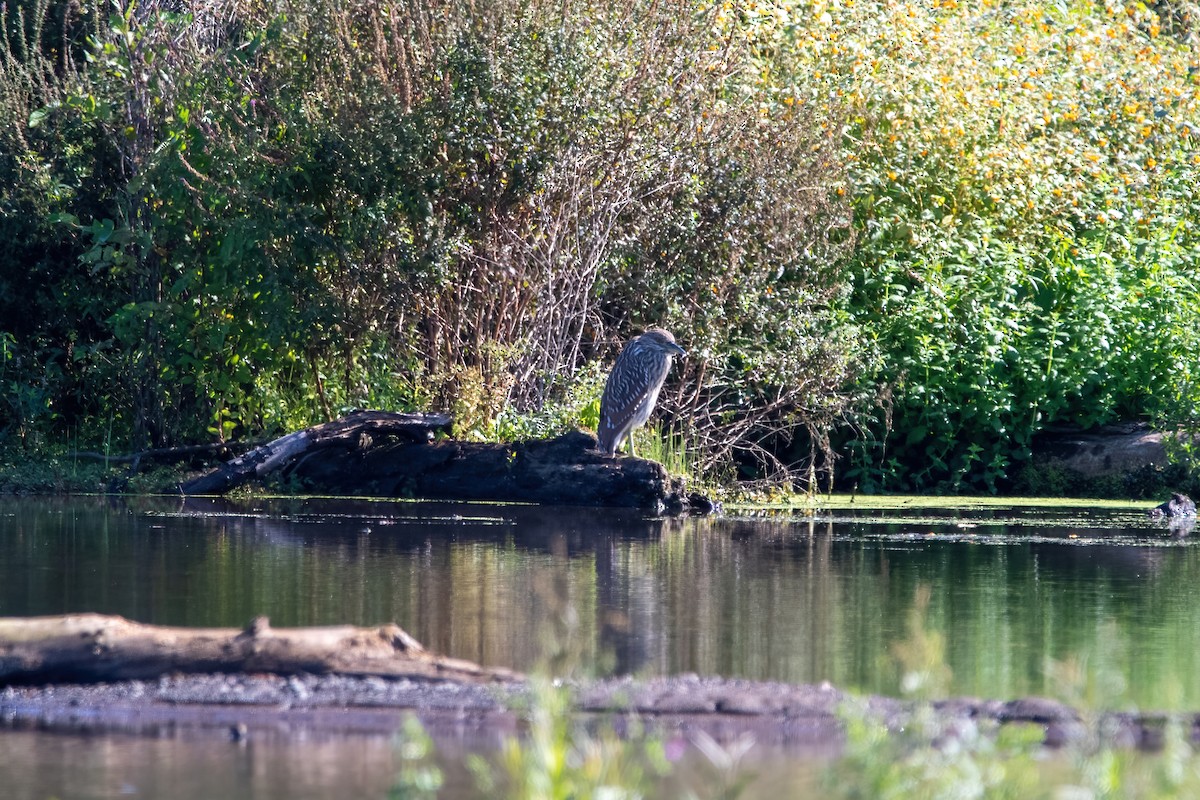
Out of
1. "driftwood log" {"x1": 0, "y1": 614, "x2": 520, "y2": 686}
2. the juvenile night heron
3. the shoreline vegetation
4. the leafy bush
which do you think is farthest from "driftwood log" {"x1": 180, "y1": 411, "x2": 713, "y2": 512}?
Answer: "driftwood log" {"x1": 0, "y1": 614, "x2": 520, "y2": 686}

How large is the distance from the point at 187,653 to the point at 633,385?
799cm

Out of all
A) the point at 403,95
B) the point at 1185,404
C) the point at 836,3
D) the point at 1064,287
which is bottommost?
the point at 1185,404

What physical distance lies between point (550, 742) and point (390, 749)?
1.70 metres

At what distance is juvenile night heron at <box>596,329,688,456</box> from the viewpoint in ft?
46.6

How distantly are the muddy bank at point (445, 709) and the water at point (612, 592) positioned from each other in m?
0.17

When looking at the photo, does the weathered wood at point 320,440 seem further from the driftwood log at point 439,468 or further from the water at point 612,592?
the water at point 612,592

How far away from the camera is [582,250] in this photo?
51.1ft

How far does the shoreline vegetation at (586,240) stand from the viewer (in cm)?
1488

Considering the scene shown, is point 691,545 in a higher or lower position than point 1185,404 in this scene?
lower

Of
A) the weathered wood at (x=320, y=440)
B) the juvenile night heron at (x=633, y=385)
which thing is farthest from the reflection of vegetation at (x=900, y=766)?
the weathered wood at (x=320, y=440)

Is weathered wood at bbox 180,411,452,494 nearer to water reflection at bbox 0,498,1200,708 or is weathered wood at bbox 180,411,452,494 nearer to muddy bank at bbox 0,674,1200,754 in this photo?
water reflection at bbox 0,498,1200,708

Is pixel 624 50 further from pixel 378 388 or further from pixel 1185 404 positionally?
pixel 1185 404

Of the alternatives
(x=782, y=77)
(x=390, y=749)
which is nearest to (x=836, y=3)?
(x=782, y=77)

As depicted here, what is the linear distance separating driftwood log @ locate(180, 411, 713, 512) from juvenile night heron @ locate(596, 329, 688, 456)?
0.27m
